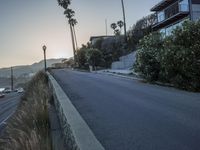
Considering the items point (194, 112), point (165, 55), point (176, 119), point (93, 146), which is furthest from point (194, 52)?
point (93, 146)

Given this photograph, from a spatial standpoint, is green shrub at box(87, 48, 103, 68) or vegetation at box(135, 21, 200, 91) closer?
vegetation at box(135, 21, 200, 91)

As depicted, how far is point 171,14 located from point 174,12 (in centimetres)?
111

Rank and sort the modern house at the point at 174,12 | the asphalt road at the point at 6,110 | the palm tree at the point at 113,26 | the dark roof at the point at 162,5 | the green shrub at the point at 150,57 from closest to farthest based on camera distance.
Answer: the green shrub at the point at 150,57
the asphalt road at the point at 6,110
the modern house at the point at 174,12
the dark roof at the point at 162,5
the palm tree at the point at 113,26

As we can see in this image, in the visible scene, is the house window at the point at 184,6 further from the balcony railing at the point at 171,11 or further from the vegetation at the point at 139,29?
the vegetation at the point at 139,29

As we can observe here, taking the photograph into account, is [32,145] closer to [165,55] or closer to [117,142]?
[117,142]

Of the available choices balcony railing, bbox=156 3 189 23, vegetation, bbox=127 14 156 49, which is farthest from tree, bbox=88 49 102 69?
balcony railing, bbox=156 3 189 23

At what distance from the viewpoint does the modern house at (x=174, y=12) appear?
47.5 m

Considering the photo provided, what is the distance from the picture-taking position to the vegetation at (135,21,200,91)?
64.0ft

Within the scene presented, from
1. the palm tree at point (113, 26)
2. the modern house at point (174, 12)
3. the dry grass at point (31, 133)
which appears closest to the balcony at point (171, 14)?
the modern house at point (174, 12)

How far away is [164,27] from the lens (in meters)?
55.3

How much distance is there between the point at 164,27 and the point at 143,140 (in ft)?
159

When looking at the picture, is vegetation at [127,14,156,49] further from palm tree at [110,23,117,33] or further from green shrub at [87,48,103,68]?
palm tree at [110,23,117,33]

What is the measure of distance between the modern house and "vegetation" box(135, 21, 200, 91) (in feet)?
62.0

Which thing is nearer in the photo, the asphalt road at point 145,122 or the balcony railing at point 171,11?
the asphalt road at point 145,122
